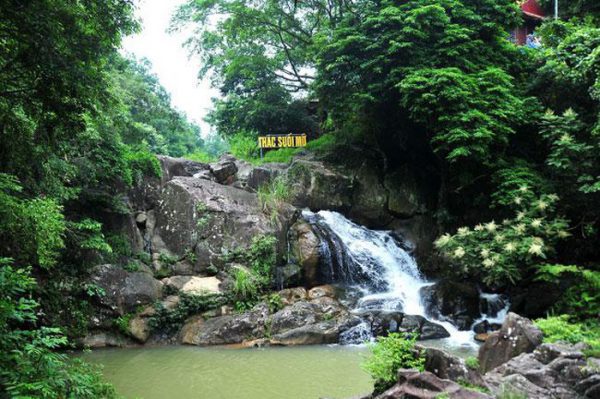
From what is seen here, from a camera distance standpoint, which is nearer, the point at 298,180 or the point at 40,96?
→ the point at 40,96

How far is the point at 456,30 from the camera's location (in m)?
11.3

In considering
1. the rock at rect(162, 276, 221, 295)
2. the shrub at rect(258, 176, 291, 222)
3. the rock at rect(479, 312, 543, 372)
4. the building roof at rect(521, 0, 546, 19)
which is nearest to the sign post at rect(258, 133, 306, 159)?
the shrub at rect(258, 176, 291, 222)

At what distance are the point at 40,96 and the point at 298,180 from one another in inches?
384

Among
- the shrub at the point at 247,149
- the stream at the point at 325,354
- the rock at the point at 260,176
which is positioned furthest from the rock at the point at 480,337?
the shrub at the point at 247,149

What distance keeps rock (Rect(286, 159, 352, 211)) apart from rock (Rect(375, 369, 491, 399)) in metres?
9.63

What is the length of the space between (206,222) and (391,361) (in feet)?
25.5

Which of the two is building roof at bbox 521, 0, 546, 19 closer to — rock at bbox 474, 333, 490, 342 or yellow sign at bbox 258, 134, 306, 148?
yellow sign at bbox 258, 134, 306, 148

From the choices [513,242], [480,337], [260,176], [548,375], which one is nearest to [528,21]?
[260,176]

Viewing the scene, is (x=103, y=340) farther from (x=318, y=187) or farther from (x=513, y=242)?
(x=513, y=242)

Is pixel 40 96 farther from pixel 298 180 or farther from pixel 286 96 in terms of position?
pixel 286 96

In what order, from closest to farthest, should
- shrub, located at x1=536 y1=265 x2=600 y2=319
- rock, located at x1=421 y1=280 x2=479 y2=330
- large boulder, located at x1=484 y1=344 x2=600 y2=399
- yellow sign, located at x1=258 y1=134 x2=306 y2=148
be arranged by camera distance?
large boulder, located at x1=484 y1=344 x2=600 y2=399 → shrub, located at x1=536 y1=265 x2=600 y2=319 → rock, located at x1=421 y1=280 x2=479 y2=330 → yellow sign, located at x1=258 y1=134 x2=306 y2=148

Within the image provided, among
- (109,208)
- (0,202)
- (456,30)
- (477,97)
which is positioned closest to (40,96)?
(0,202)

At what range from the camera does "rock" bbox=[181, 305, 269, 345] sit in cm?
889

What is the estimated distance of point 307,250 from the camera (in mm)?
11234
